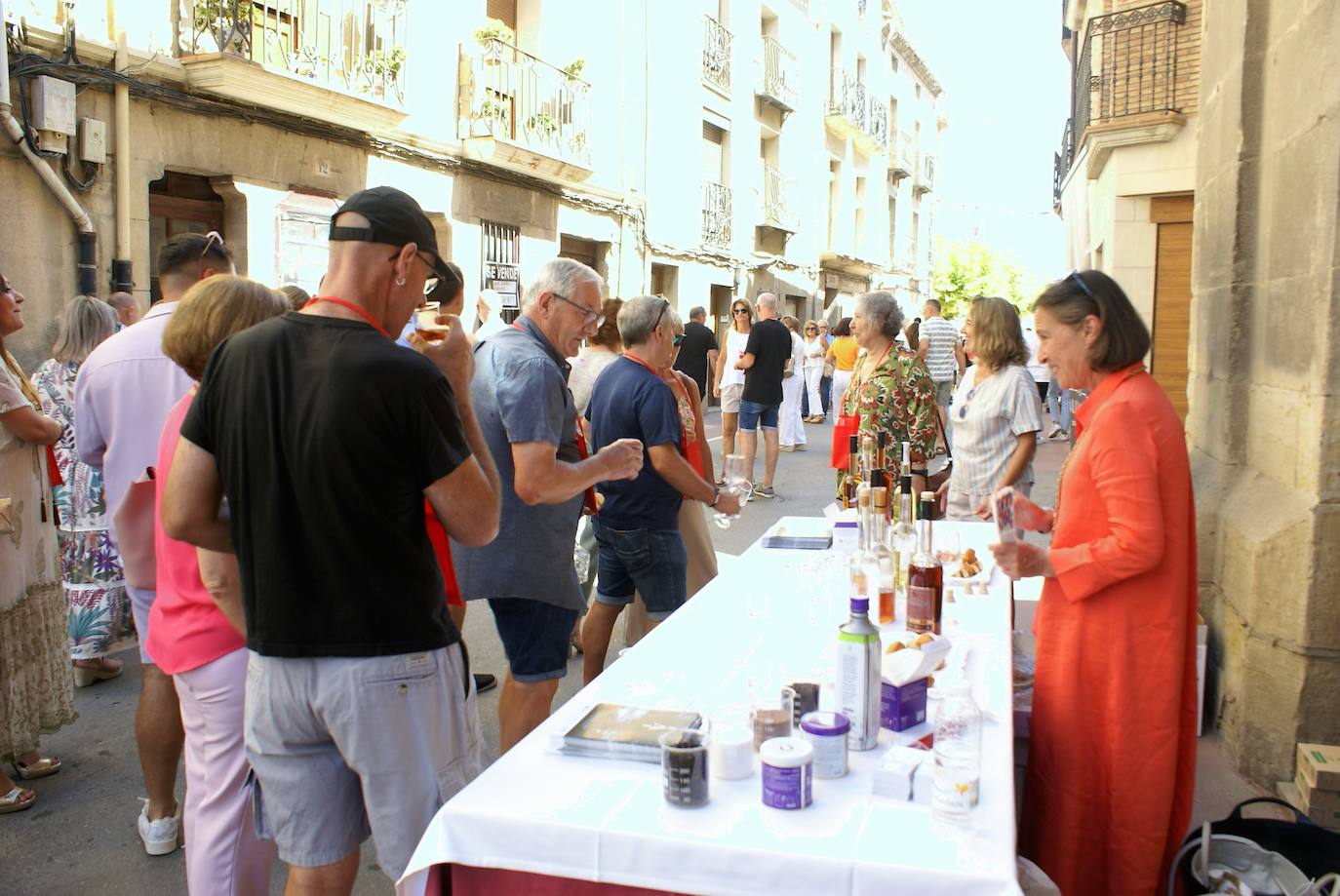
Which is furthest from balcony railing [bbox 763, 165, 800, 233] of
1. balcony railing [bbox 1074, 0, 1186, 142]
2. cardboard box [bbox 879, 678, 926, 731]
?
cardboard box [bbox 879, 678, 926, 731]

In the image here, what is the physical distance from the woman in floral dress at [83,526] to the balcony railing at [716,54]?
16.5m

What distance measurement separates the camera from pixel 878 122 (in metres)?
30.2

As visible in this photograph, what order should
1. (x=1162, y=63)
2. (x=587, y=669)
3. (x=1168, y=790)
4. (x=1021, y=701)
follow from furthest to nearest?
(x=1162, y=63) < (x=587, y=669) < (x=1021, y=701) < (x=1168, y=790)

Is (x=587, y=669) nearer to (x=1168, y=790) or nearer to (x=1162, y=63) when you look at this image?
(x=1168, y=790)

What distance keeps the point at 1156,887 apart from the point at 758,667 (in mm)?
1111

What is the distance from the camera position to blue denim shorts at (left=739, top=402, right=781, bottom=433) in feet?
34.6

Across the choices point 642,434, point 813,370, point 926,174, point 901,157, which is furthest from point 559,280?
point 926,174

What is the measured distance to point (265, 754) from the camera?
216cm

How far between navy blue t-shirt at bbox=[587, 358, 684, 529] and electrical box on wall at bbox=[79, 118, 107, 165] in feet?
22.4

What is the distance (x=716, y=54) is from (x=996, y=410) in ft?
55.6

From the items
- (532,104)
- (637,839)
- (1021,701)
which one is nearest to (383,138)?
(532,104)

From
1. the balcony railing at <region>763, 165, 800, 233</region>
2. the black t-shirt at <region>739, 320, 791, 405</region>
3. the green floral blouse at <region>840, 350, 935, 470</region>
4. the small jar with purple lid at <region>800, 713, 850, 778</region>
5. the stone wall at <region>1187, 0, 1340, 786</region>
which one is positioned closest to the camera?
the small jar with purple lid at <region>800, 713, 850, 778</region>

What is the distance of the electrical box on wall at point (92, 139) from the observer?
8.73 m

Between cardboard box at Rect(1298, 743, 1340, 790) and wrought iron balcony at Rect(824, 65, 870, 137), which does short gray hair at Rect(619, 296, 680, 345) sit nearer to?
cardboard box at Rect(1298, 743, 1340, 790)
